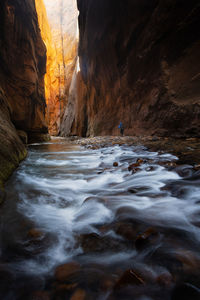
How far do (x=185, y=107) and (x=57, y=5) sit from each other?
166 feet

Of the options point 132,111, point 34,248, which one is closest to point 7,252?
point 34,248

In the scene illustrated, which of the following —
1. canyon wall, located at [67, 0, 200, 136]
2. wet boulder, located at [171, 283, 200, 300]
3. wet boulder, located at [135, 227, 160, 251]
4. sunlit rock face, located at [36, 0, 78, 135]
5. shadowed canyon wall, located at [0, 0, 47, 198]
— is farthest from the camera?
sunlit rock face, located at [36, 0, 78, 135]

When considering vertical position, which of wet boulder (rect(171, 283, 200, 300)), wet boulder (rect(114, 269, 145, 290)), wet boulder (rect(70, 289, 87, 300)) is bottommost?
wet boulder (rect(70, 289, 87, 300))

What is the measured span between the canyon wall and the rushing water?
4462 mm

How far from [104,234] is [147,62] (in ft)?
27.1

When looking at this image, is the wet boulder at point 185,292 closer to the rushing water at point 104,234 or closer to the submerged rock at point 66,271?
the rushing water at point 104,234

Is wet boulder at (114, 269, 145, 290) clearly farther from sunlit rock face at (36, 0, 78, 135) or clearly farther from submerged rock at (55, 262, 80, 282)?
sunlit rock face at (36, 0, 78, 135)

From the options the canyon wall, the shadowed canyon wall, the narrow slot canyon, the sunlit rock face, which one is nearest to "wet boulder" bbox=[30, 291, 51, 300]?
the narrow slot canyon

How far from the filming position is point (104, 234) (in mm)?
1015

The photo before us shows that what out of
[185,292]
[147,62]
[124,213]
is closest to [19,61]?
[147,62]

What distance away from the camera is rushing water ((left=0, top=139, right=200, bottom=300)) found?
69cm

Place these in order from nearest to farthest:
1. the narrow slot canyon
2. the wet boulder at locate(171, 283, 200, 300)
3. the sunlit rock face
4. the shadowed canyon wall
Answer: the wet boulder at locate(171, 283, 200, 300) < the narrow slot canyon < the shadowed canyon wall < the sunlit rock face

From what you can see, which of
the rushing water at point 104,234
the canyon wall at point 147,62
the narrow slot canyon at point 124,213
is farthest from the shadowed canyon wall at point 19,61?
the rushing water at point 104,234

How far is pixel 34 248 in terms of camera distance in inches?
36.1
